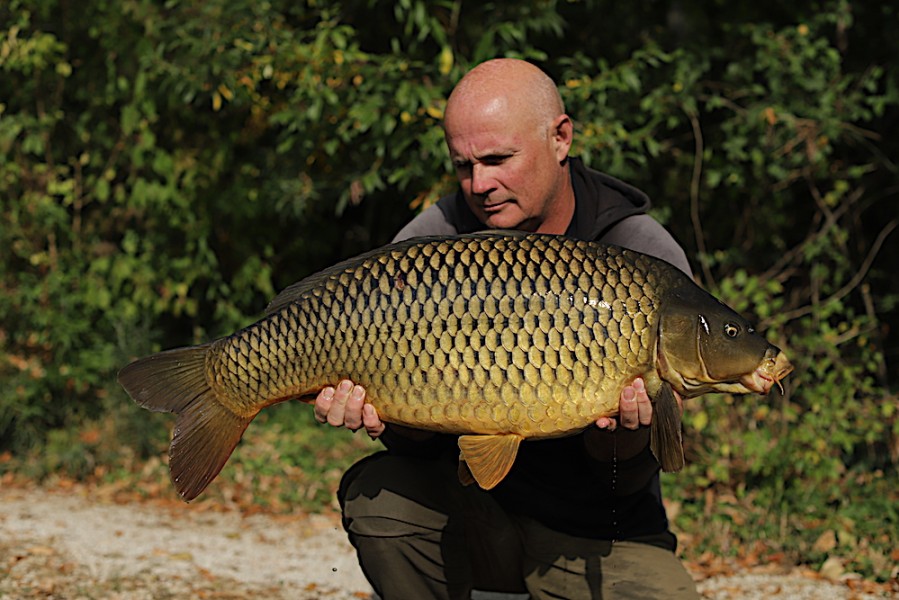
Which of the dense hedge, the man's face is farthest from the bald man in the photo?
the dense hedge

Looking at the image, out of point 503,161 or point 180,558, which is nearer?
point 503,161

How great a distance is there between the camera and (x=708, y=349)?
198 cm

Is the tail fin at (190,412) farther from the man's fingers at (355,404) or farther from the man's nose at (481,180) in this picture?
the man's nose at (481,180)

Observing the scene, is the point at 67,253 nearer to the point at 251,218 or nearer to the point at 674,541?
the point at 251,218

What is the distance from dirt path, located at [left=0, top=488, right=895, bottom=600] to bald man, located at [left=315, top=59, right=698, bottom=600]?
1.03m

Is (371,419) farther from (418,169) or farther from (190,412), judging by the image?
(418,169)

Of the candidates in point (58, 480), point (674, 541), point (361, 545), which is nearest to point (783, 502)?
point (674, 541)

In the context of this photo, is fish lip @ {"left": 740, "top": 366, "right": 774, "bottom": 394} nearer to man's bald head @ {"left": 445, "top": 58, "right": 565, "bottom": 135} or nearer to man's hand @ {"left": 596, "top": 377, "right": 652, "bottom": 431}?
man's hand @ {"left": 596, "top": 377, "right": 652, "bottom": 431}

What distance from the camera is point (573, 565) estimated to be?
249cm

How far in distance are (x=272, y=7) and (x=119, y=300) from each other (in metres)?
1.59

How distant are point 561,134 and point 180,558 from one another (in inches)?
81.8

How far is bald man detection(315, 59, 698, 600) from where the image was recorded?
2371 millimetres

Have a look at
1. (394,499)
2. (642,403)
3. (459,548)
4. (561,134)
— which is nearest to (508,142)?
(561,134)

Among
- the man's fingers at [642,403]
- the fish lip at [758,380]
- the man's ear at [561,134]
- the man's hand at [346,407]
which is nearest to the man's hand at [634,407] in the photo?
the man's fingers at [642,403]
